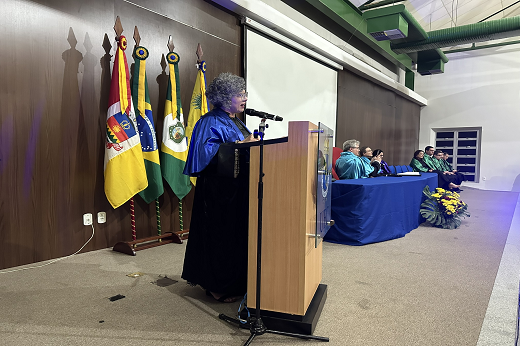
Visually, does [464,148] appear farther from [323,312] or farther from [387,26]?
[323,312]

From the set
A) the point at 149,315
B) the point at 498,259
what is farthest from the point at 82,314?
the point at 498,259

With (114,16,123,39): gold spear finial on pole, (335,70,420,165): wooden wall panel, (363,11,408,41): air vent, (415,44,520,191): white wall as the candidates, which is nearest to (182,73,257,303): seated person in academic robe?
(114,16,123,39): gold spear finial on pole

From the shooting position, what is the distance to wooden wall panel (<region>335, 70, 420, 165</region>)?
24.6 feet

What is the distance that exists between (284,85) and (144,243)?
326cm

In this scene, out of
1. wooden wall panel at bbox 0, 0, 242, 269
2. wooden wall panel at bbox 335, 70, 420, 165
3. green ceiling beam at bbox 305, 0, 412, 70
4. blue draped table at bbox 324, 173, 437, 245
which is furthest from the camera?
wooden wall panel at bbox 335, 70, 420, 165

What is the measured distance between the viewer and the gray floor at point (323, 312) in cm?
175

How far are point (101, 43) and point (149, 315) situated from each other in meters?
2.57

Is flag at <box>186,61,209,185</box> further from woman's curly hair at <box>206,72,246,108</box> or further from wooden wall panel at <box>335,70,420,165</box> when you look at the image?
wooden wall panel at <box>335,70,420,165</box>

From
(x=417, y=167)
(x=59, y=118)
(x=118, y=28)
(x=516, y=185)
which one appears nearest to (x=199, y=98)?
(x=118, y=28)

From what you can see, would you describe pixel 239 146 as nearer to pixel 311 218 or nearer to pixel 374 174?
pixel 311 218

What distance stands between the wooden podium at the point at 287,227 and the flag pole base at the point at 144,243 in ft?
5.98

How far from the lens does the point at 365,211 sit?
3645 millimetres

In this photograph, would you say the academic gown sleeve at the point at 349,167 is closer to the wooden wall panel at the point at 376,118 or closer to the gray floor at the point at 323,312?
the gray floor at the point at 323,312

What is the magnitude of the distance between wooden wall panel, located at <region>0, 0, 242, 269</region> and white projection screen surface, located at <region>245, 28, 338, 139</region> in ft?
4.83
